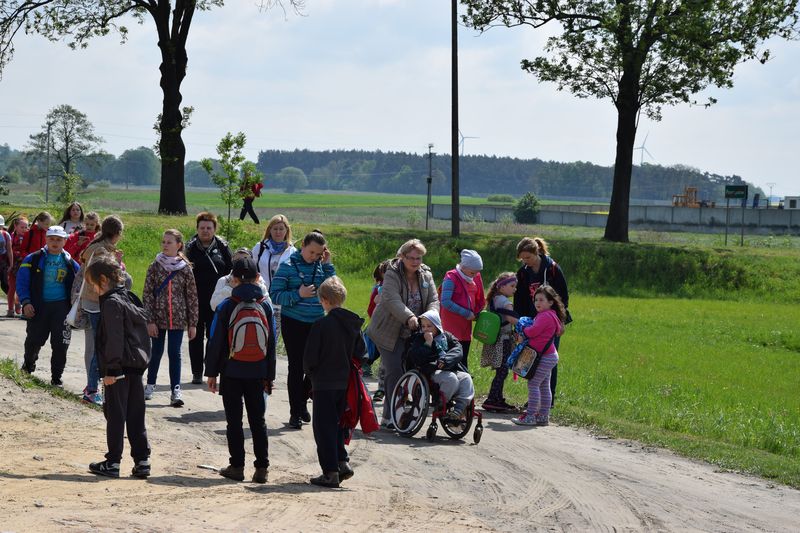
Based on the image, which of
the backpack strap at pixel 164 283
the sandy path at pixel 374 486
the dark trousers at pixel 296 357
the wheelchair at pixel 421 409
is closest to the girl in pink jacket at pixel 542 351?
the sandy path at pixel 374 486

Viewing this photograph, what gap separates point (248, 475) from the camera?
9211 mm

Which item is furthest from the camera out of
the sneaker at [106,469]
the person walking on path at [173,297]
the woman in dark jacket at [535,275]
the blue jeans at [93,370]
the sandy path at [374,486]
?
the woman in dark jacket at [535,275]

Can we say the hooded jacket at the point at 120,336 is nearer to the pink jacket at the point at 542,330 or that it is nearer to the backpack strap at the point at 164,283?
the backpack strap at the point at 164,283

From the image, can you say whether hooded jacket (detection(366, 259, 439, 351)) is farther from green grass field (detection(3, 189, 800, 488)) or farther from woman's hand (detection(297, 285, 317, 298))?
green grass field (detection(3, 189, 800, 488))

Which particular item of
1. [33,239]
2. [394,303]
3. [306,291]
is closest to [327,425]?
[306,291]

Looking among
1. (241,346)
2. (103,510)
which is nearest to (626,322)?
(241,346)

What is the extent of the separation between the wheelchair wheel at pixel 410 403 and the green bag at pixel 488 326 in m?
1.69

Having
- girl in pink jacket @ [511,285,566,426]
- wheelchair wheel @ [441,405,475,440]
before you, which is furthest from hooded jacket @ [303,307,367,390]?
girl in pink jacket @ [511,285,566,426]

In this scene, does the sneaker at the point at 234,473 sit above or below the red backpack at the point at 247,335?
below

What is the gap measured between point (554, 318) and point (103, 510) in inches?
251

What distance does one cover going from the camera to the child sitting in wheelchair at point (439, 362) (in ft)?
36.3

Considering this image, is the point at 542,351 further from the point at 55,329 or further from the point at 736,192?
the point at 736,192

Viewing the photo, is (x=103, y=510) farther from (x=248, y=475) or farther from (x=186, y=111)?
(x=186, y=111)

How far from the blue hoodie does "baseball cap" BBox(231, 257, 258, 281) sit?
1.98 m
